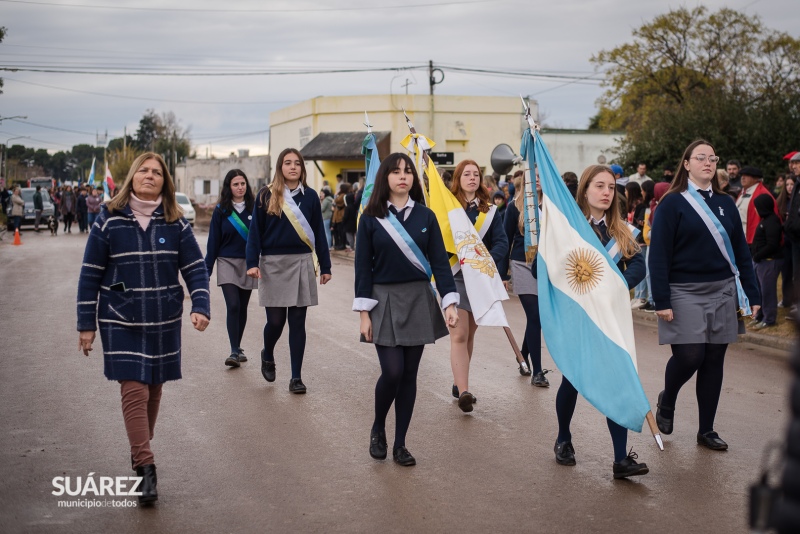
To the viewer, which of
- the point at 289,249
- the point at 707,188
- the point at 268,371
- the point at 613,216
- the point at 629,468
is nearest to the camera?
the point at 629,468

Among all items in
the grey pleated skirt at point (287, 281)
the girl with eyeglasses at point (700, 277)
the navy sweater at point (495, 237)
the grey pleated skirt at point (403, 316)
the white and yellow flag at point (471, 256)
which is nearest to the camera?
the grey pleated skirt at point (403, 316)

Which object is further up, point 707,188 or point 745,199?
point 707,188

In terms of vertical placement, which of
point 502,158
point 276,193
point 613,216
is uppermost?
point 502,158

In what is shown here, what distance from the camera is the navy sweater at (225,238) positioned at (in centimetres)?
1011

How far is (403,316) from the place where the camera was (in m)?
6.36

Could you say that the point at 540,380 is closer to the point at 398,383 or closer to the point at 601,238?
the point at 601,238

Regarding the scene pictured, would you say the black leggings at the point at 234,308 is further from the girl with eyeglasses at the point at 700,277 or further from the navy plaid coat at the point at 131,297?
the girl with eyeglasses at the point at 700,277

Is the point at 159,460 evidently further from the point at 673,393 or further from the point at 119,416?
the point at 673,393

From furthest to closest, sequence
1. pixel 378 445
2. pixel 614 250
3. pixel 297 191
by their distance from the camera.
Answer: pixel 297 191 → pixel 614 250 → pixel 378 445

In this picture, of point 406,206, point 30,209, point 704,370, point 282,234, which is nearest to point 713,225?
point 704,370

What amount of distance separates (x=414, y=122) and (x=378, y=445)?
39821mm

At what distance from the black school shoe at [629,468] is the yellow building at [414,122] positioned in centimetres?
3951

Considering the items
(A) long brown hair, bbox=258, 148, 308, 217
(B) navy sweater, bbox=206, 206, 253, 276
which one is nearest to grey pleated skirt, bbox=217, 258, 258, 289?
(B) navy sweater, bbox=206, 206, 253, 276

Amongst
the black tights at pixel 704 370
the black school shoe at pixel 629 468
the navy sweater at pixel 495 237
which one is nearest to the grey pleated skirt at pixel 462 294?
the navy sweater at pixel 495 237
